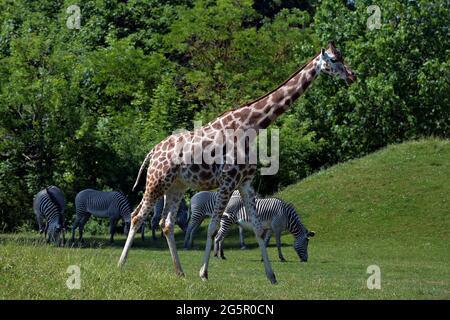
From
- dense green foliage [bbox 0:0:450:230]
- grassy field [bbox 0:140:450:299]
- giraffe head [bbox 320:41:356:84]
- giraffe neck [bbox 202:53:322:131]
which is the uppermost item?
dense green foliage [bbox 0:0:450:230]

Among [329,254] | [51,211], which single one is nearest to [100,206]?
[51,211]

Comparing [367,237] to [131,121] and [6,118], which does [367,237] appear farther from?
[131,121]

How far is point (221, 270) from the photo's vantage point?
67.1 ft

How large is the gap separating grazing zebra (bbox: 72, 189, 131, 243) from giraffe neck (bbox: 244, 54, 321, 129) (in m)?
14.3

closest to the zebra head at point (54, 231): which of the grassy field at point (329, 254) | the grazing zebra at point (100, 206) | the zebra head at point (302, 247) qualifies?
the grassy field at point (329, 254)

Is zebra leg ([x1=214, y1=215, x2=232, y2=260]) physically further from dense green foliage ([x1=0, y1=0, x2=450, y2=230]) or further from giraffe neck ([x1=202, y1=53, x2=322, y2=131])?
dense green foliage ([x1=0, y1=0, x2=450, y2=230])

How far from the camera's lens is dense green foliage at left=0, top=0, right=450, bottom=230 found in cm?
3338

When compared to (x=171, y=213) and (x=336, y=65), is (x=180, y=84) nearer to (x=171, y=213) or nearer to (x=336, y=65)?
(x=336, y=65)

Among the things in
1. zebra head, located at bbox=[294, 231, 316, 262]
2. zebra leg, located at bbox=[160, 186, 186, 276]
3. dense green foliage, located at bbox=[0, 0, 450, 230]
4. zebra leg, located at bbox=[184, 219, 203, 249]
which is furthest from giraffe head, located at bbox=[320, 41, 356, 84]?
dense green foliage, located at bbox=[0, 0, 450, 230]

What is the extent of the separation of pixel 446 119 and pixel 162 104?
13.1 meters

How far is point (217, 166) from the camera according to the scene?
16516 mm

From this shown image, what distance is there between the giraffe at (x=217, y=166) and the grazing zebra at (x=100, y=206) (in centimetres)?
1349

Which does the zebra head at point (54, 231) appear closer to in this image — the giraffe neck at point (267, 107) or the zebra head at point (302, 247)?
the zebra head at point (302, 247)
